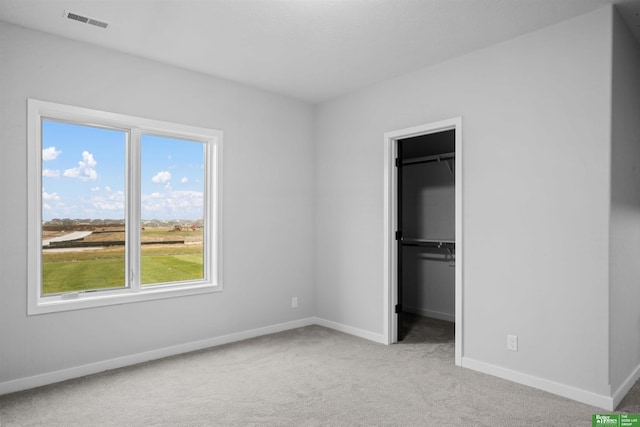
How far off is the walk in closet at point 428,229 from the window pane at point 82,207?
125 inches

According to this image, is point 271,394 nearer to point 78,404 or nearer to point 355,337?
point 78,404

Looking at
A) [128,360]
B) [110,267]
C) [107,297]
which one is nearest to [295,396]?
[128,360]

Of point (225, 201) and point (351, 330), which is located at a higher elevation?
point (225, 201)

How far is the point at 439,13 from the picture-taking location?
112 inches

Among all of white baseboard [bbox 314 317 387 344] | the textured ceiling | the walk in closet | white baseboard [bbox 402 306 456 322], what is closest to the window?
the textured ceiling

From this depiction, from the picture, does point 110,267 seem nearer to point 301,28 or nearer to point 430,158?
point 301,28

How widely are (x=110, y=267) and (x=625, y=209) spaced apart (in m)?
4.29

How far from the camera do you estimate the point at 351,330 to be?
4.55 meters

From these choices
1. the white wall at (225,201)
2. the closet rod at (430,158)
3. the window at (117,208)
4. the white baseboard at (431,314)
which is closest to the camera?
the white wall at (225,201)

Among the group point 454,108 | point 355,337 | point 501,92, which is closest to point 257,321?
point 355,337

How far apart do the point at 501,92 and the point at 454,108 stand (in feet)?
1.41

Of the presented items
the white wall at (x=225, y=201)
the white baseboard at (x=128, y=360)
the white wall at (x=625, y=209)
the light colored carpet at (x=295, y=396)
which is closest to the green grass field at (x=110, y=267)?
the white wall at (x=225, y=201)

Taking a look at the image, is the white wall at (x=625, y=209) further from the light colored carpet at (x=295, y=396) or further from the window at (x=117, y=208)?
the window at (x=117, y=208)

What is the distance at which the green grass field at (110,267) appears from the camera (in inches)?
132
